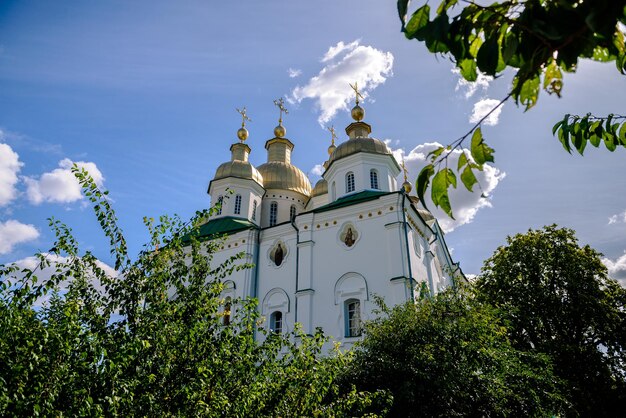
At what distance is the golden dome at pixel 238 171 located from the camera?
23.3 meters

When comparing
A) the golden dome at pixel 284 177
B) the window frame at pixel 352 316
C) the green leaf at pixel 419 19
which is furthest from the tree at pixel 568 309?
the green leaf at pixel 419 19

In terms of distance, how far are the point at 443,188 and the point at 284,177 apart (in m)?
23.5

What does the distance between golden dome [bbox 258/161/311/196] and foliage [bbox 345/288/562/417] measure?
14.8m

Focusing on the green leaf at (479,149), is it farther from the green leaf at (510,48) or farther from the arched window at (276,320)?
the arched window at (276,320)

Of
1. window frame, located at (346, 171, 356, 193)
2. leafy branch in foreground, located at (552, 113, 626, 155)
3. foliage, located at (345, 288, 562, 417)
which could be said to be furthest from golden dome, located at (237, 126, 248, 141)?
leafy branch in foreground, located at (552, 113, 626, 155)

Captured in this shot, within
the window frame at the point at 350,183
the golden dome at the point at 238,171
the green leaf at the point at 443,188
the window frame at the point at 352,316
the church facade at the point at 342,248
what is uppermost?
the golden dome at the point at 238,171

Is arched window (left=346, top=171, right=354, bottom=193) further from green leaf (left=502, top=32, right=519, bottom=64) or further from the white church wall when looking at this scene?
green leaf (left=502, top=32, right=519, bottom=64)

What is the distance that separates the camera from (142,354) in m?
4.57

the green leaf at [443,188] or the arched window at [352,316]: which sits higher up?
the arched window at [352,316]

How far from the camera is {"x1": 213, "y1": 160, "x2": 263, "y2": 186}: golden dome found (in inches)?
918

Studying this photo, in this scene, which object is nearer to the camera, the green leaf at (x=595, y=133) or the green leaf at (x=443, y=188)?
the green leaf at (x=443, y=188)

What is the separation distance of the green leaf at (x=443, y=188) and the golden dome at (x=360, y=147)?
18.4 metres

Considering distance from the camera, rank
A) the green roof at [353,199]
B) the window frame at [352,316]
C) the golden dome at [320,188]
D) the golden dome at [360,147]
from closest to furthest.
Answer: the window frame at [352,316], the green roof at [353,199], the golden dome at [360,147], the golden dome at [320,188]

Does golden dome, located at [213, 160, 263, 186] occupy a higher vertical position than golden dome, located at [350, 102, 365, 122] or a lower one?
lower
